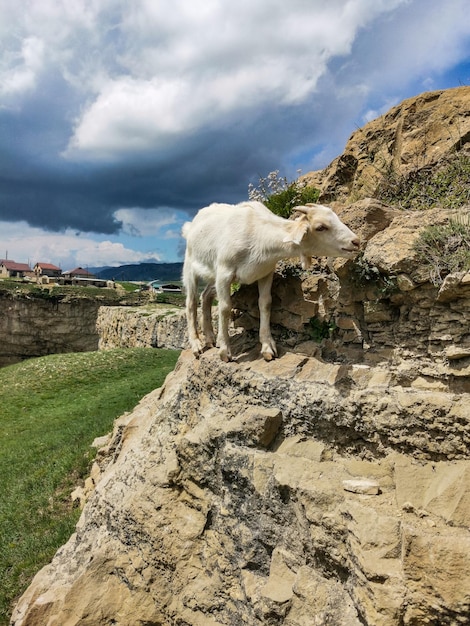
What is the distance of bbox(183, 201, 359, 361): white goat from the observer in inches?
193

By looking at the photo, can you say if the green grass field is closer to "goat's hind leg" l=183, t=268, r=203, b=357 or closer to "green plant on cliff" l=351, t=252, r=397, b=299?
"goat's hind leg" l=183, t=268, r=203, b=357

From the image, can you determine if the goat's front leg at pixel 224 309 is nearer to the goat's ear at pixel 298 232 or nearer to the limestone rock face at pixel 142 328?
the goat's ear at pixel 298 232

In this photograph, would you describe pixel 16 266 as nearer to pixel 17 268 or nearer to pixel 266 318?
pixel 17 268

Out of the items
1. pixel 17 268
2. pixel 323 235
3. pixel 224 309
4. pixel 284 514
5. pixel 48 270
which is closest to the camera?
pixel 284 514

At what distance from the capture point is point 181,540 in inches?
191

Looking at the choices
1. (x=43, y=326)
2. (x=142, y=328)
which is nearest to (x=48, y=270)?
(x=43, y=326)

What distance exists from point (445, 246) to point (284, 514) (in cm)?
329

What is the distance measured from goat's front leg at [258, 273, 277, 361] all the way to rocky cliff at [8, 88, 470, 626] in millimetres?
170

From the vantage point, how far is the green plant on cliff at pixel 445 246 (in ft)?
14.1

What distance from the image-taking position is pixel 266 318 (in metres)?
5.60

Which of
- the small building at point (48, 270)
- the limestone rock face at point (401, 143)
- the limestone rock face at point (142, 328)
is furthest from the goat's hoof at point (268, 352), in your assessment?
the small building at point (48, 270)

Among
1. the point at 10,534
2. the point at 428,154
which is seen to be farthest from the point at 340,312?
the point at 10,534

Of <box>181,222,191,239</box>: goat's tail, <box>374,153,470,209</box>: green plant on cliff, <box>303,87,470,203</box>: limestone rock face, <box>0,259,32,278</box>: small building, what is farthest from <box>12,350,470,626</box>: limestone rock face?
<box>0,259,32,278</box>: small building

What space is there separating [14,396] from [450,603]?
21273 mm
